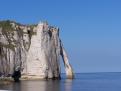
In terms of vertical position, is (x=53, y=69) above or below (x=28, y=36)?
below

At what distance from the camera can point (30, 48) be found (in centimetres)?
12788

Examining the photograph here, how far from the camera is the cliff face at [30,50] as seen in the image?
118375 mm

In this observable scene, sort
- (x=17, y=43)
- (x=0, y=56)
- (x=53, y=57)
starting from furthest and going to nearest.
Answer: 1. (x=53, y=57)
2. (x=17, y=43)
3. (x=0, y=56)

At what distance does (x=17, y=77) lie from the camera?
408 ft

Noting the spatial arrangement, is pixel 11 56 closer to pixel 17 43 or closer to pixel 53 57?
pixel 17 43

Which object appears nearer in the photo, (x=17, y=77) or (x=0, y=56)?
(x=0, y=56)

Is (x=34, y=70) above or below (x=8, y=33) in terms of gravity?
below

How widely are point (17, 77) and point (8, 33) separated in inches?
467

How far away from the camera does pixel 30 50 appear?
12775 centimetres

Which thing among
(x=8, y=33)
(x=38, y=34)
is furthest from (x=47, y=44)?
(x=8, y=33)

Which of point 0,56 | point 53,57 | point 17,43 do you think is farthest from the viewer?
point 53,57

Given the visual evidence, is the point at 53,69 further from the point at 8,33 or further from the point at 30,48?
the point at 8,33

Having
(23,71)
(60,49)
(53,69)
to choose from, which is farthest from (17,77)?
(60,49)

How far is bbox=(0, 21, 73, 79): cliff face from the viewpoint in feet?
388
